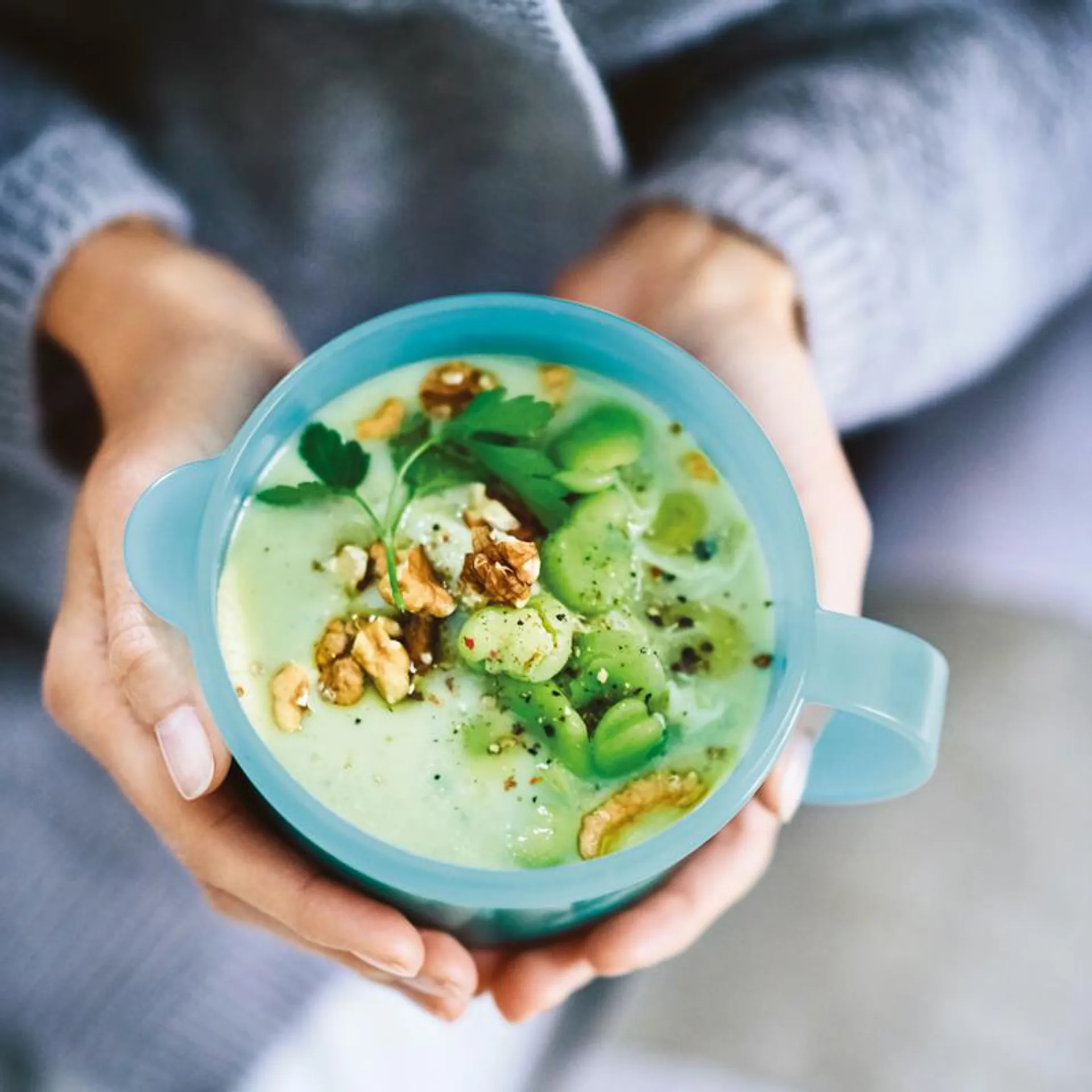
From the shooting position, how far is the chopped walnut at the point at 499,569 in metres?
0.49

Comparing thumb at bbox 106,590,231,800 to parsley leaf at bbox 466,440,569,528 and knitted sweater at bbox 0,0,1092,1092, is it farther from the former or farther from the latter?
knitted sweater at bbox 0,0,1092,1092

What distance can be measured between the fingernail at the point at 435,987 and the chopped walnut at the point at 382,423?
0.80 feet

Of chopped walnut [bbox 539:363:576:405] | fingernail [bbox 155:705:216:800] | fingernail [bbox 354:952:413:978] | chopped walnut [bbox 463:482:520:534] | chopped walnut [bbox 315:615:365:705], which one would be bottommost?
fingernail [bbox 354:952:413:978]

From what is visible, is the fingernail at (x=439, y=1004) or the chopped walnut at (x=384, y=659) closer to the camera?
the chopped walnut at (x=384, y=659)

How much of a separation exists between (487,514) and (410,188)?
1.49ft

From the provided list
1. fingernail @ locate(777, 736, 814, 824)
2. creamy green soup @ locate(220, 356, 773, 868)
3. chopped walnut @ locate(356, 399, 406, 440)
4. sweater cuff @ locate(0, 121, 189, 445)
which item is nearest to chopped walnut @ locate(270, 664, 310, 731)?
creamy green soup @ locate(220, 356, 773, 868)

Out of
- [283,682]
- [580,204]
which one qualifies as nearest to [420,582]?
[283,682]

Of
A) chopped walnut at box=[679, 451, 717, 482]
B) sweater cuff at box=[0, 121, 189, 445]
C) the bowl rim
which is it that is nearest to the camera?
the bowl rim

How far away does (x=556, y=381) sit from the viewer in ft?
1.85

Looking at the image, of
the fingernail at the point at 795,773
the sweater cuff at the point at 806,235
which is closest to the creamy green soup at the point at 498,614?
the fingernail at the point at 795,773

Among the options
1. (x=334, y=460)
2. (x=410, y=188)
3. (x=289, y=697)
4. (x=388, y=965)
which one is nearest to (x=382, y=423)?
(x=334, y=460)

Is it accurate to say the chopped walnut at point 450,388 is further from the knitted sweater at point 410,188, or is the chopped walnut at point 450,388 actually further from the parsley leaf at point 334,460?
the knitted sweater at point 410,188

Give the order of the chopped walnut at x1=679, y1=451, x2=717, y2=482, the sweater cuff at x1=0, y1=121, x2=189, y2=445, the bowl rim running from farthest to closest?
the sweater cuff at x1=0, y1=121, x2=189, y2=445
the chopped walnut at x1=679, y1=451, x2=717, y2=482
the bowl rim

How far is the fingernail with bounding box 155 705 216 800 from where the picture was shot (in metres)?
0.51
